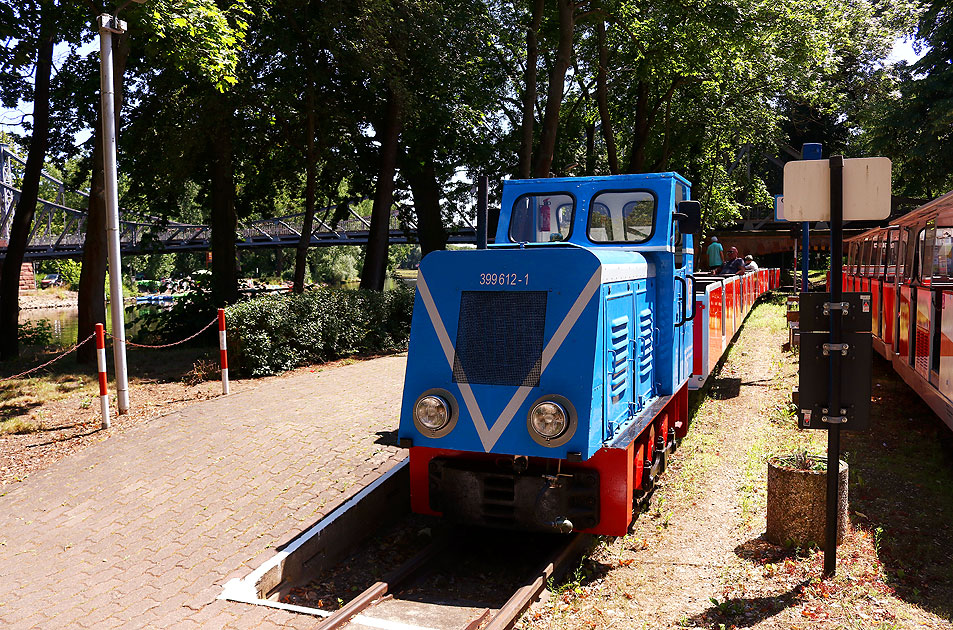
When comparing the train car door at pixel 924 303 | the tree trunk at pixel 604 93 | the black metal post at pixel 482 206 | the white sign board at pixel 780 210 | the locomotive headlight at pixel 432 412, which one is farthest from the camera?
the tree trunk at pixel 604 93

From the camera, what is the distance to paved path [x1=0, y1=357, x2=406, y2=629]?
469cm

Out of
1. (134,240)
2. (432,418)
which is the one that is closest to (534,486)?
(432,418)

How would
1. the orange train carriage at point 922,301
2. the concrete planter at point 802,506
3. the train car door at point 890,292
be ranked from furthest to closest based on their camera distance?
the train car door at point 890,292, the orange train carriage at point 922,301, the concrete planter at point 802,506

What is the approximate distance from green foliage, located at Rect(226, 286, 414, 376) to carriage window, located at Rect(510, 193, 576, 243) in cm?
622

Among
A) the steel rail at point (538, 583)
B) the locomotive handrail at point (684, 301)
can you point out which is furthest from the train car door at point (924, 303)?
the steel rail at point (538, 583)

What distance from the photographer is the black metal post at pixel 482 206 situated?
6.18m

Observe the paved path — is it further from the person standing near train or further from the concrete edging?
the person standing near train

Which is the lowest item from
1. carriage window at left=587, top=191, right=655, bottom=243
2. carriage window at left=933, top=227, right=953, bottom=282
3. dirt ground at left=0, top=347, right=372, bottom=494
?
dirt ground at left=0, top=347, right=372, bottom=494

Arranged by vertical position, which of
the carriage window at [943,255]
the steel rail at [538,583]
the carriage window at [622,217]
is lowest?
the steel rail at [538,583]

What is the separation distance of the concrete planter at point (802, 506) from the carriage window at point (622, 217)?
2395 mm

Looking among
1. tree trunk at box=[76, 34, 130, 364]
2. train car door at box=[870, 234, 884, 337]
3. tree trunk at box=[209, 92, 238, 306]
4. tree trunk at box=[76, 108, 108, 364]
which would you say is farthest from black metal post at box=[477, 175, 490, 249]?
tree trunk at box=[209, 92, 238, 306]

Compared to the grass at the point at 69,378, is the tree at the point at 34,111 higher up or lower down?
higher up

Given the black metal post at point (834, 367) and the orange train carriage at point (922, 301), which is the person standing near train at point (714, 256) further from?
the black metal post at point (834, 367)

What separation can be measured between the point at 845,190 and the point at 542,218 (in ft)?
9.17
